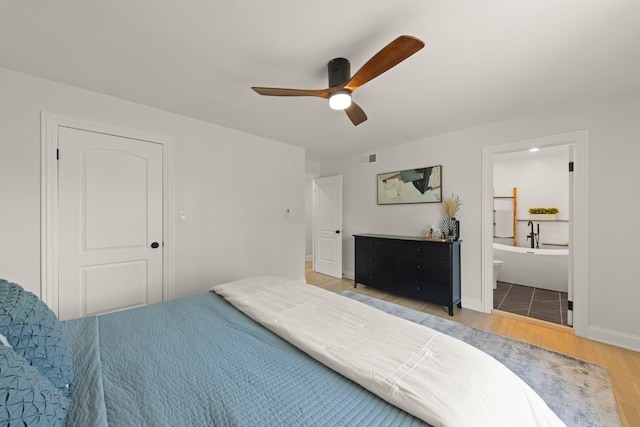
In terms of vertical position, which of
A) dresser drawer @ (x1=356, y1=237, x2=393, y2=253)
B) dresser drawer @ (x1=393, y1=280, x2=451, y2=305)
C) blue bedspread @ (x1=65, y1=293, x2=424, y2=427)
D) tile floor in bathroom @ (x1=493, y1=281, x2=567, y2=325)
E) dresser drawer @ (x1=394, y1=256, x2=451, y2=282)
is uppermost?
dresser drawer @ (x1=356, y1=237, x2=393, y2=253)

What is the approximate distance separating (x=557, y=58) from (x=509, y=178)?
4.20 m

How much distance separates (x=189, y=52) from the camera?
1.74 m

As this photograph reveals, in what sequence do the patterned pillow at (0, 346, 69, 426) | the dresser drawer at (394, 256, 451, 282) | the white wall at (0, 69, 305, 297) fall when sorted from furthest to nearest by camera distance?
the dresser drawer at (394, 256, 451, 282)
the white wall at (0, 69, 305, 297)
the patterned pillow at (0, 346, 69, 426)

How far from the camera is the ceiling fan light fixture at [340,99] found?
1767 mm

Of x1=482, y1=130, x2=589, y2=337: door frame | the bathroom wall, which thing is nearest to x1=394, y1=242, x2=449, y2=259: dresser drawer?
x1=482, y1=130, x2=589, y2=337: door frame

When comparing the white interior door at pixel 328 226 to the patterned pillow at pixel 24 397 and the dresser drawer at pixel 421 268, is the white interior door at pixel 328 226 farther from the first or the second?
the patterned pillow at pixel 24 397

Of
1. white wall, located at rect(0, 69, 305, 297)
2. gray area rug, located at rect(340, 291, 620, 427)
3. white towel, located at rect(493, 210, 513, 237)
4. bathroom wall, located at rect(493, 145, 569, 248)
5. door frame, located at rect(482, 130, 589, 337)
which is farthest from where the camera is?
white towel, located at rect(493, 210, 513, 237)

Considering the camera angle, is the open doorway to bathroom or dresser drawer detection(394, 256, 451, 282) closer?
dresser drawer detection(394, 256, 451, 282)

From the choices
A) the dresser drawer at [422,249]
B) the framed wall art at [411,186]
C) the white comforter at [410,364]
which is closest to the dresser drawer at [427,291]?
the dresser drawer at [422,249]

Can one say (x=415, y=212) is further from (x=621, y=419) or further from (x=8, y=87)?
(x=8, y=87)

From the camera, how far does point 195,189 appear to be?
2.96m

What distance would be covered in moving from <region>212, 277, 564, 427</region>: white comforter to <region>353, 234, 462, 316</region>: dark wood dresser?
80.0 inches

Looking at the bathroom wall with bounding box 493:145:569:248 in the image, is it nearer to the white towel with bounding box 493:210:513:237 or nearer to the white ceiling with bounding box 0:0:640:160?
the white towel with bounding box 493:210:513:237

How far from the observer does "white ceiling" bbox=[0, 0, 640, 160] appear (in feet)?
4.54
